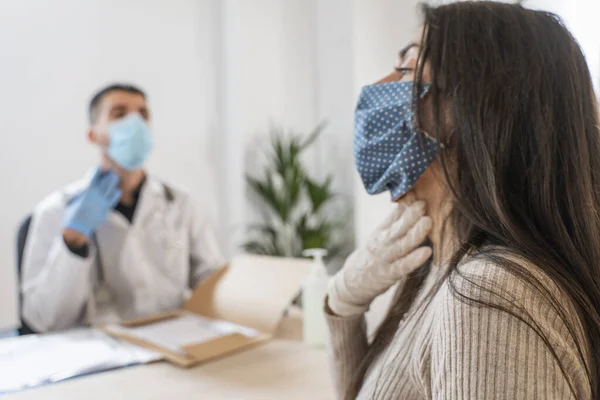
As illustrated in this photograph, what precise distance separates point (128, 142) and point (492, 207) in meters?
1.49

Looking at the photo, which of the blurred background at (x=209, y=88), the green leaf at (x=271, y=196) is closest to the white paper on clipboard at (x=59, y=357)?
the blurred background at (x=209, y=88)

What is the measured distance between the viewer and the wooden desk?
1.13 m

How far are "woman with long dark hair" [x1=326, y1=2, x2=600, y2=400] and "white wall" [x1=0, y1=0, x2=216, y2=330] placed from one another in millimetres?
2356

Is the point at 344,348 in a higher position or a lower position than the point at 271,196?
higher

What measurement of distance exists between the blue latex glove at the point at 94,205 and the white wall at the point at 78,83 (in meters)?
1.17

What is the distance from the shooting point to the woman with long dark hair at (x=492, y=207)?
0.62 meters

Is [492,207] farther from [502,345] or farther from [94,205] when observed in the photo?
[94,205]

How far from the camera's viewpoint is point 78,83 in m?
2.93

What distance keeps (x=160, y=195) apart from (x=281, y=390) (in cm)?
115

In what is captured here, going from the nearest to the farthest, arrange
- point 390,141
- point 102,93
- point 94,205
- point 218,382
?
point 390,141 < point 218,382 < point 94,205 < point 102,93

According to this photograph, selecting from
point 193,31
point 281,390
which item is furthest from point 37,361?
point 193,31

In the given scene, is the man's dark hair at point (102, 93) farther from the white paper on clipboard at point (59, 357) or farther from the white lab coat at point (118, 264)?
the white paper on clipboard at point (59, 357)

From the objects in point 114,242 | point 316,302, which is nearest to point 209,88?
point 114,242

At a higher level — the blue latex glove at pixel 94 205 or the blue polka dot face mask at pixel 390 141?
the blue polka dot face mask at pixel 390 141
